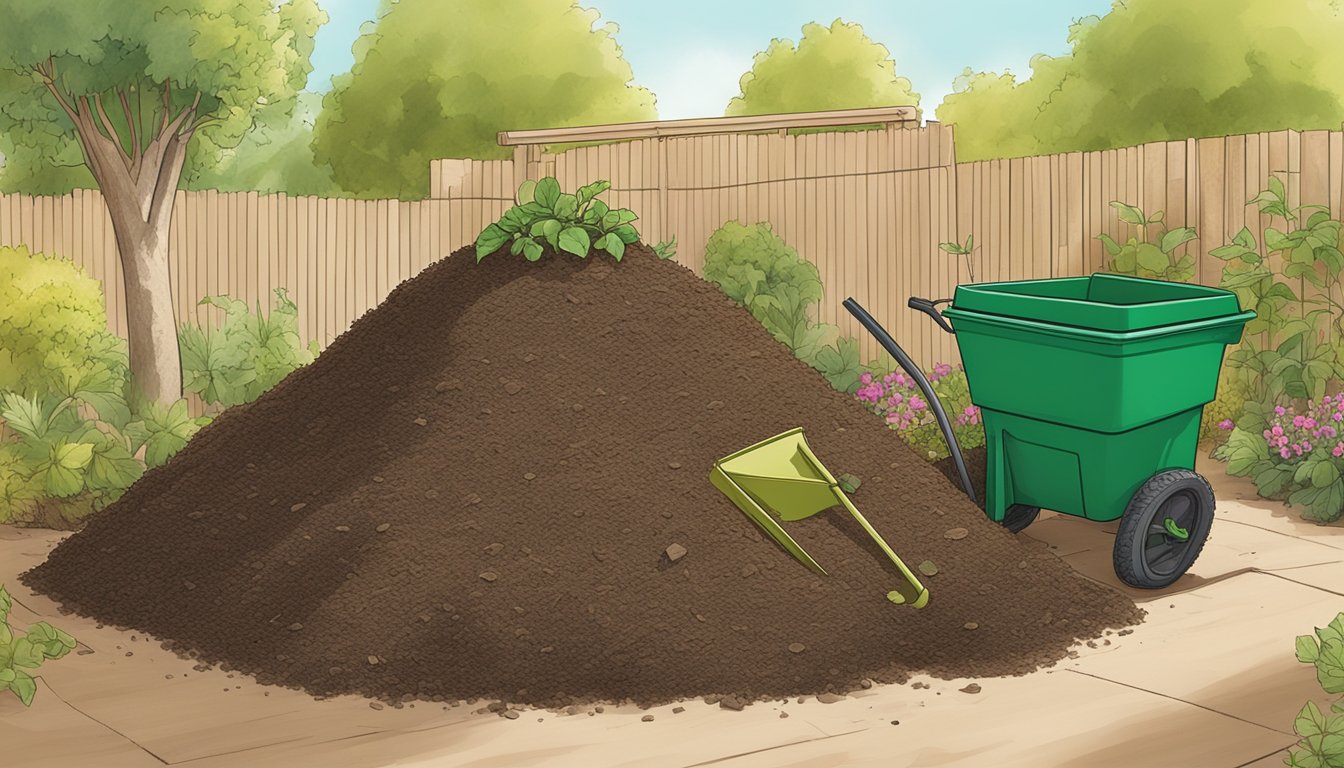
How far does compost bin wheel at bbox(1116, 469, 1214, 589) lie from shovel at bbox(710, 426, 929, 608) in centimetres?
106

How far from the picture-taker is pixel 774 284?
32.8ft

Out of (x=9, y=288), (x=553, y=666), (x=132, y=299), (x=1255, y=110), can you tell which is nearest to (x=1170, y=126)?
(x=1255, y=110)

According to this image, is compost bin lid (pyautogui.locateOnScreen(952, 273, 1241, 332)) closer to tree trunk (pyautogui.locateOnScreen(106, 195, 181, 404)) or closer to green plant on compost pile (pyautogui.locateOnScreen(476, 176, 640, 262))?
green plant on compost pile (pyautogui.locateOnScreen(476, 176, 640, 262))

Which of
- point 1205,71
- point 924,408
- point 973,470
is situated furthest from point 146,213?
point 1205,71

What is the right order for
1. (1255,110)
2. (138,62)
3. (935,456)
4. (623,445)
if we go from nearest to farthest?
(623,445)
(935,456)
(138,62)
(1255,110)

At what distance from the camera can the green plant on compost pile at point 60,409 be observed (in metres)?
7.23

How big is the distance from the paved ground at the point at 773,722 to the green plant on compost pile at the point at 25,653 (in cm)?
8

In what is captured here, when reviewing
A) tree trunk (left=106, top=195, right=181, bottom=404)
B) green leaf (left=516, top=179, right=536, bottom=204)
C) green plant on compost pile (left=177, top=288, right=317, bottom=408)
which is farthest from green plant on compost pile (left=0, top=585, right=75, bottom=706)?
tree trunk (left=106, top=195, right=181, bottom=404)

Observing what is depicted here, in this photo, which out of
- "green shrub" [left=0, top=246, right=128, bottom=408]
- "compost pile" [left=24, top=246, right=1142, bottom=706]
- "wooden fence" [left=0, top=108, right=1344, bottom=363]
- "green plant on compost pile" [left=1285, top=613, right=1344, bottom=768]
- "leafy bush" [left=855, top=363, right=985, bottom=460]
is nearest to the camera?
"green plant on compost pile" [left=1285, top=613, right=1344, bottom=768]

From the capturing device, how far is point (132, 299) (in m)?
9.66

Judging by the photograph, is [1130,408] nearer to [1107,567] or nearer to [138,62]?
[1107,567]

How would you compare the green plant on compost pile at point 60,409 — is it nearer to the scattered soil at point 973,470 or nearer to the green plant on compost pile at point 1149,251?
the scattered soil at point 973,470

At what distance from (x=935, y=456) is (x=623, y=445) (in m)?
2.69

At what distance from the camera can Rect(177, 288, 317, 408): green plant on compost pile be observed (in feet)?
30.4
